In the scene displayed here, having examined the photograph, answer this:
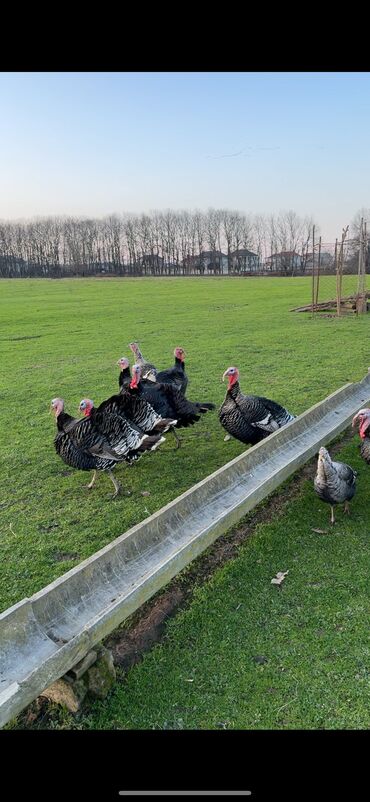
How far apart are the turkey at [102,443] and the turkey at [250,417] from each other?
36.1 inches

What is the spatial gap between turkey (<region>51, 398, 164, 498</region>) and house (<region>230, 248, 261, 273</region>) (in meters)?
66.0

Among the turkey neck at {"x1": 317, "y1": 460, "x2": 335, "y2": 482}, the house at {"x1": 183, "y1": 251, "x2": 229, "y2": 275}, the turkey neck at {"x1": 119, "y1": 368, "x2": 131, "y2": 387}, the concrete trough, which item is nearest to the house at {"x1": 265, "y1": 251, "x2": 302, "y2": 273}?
the house at {"x1": 183, "y1": 251, "x2": 229, "y2": 275}

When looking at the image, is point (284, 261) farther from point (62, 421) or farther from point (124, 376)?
point (62, 421)

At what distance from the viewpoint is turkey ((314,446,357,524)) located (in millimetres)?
4305

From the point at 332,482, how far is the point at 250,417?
5.17 ft

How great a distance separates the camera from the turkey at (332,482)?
4.30m

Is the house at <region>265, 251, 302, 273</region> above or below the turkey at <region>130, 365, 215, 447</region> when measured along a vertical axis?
above

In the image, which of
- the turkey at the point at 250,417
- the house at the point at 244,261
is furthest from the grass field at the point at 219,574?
the house at the point at 244,261

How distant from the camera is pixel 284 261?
6438cm

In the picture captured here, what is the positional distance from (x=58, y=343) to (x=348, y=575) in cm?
1352

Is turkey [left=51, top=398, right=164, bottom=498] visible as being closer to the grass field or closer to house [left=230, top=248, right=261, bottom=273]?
the grass field
